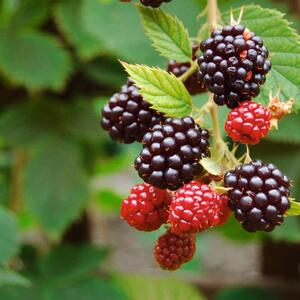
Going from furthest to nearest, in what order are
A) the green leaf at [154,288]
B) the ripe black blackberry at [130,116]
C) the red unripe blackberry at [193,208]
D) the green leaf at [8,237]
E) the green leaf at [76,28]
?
the green leaf at [154,288], the green leaf at [76,28], the green leaf at [8,237], the ripe black blackberry at [130,116], the red unripe blackberry at [193,208]

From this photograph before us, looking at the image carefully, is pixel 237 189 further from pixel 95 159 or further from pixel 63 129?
pixel 95 159

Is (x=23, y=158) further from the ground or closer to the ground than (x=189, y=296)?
further from the ground

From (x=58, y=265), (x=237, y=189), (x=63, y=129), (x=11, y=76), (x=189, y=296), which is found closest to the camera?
(x=237, y=189)

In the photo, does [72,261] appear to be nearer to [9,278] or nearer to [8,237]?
[8,237]

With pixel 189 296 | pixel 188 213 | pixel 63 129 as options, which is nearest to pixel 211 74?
pixel 188 213

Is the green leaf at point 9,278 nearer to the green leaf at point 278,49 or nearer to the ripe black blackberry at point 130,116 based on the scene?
the ripe black blackberry at point 130,116

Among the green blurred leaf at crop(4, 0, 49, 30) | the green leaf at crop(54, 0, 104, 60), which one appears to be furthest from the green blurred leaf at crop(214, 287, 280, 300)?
the green blurred leaf at crop(4, 0, 49, 30)

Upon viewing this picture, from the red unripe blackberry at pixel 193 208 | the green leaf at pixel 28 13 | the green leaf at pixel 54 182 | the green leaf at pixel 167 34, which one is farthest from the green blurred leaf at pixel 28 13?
the red unripe blackberry at pixel 193 208
